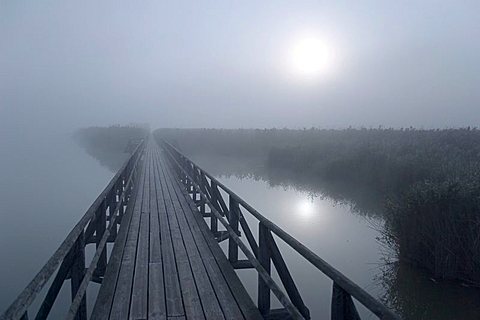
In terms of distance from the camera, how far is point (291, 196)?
20609mm

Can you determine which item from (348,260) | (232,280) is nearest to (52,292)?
(232,280)

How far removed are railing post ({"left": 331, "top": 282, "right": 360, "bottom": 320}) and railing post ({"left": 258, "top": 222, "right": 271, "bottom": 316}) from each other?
143 centimetres

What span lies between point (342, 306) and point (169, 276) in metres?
3.26

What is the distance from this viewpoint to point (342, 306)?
9.54 feet

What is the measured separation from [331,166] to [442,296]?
51.6 ft

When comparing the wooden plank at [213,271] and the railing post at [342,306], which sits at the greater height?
the railing post at [342,306]

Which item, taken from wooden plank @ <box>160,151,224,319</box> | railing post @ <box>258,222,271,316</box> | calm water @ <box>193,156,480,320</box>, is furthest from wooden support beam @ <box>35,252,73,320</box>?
calm water @ <box>193,156,480,320</box>

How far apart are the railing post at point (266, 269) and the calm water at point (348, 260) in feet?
14.3

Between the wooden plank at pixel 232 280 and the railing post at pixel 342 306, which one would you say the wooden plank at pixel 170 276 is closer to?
the wooden plank at pixel 232 280

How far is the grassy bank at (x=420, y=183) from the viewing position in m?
8.62

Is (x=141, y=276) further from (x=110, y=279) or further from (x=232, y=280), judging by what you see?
(x=232, y=280)

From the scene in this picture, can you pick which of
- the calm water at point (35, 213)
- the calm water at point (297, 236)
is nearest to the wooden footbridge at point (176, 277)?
the calm water at point (297, 236)

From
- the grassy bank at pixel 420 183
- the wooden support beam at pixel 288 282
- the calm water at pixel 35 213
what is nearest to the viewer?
the wooden support beam at pixel 288 282

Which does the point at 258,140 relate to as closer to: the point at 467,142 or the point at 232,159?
the point at 232,159
